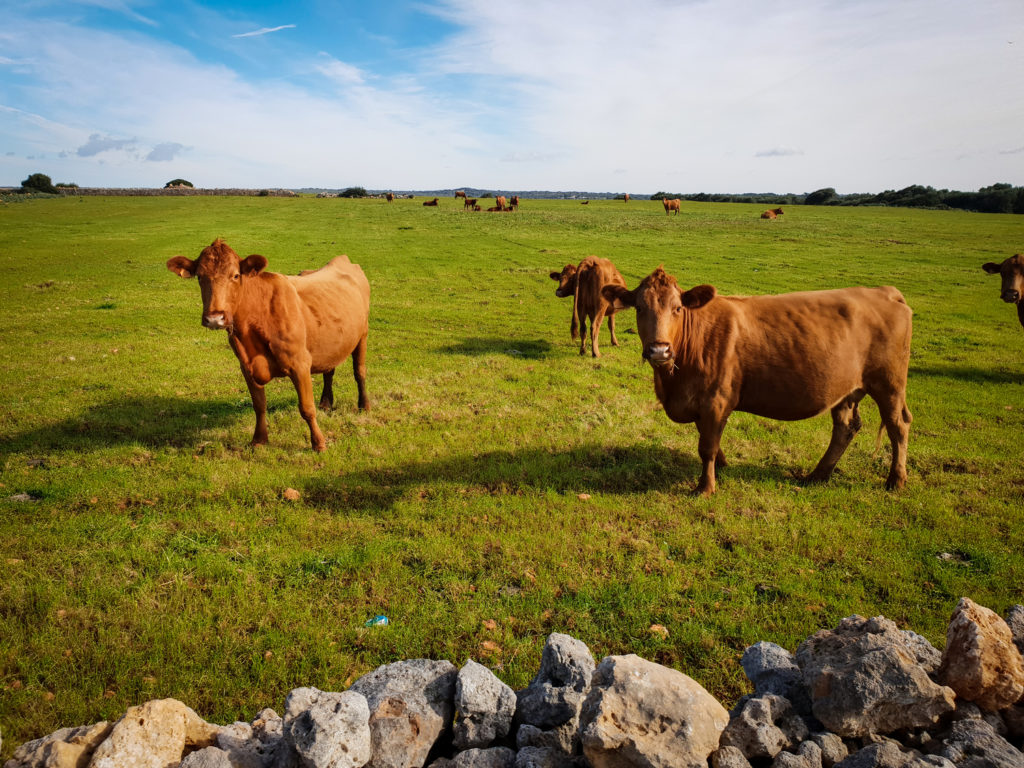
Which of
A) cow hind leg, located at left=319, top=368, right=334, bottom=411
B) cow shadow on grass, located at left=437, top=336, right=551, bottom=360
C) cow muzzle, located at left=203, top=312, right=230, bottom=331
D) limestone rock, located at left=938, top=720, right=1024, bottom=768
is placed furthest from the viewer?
cow shadow on grass, located at left=437, top=336, right=551, bottom=360

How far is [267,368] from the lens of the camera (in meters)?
7.93

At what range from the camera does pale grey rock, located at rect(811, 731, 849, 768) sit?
112 inches

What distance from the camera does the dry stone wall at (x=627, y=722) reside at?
2705mm

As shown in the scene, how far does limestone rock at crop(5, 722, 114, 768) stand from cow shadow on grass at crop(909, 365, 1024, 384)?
1427 centimetres

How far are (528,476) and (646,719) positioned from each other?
4.41m

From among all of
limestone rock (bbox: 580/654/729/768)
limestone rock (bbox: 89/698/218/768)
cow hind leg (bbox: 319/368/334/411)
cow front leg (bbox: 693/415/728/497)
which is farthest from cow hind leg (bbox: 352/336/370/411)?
limestone rock (bbox: 580/654/729/768)

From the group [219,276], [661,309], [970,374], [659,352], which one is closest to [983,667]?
[659,352]

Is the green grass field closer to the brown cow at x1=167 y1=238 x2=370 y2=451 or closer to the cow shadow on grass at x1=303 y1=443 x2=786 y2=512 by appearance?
the cow shadow on grass at x1=303 y1=443 x2=786 y2=512

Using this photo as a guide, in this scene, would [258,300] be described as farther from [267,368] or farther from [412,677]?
[412,677]

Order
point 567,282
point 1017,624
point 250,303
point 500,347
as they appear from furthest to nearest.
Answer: point 567,282, point 500,347, point 250,303, point 1017,624

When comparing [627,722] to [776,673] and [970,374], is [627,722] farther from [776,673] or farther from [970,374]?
[970,374]

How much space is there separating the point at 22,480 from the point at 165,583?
11.0ft

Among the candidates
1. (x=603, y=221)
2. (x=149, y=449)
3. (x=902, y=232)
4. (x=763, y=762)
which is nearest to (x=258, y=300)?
(x=149, y=449)

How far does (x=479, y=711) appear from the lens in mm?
3068
